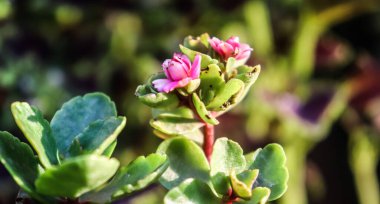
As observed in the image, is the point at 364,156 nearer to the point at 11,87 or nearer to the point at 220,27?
the point at 220,27

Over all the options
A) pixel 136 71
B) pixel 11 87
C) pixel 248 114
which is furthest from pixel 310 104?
pixel 11 87

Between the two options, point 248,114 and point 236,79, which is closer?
point 236,79

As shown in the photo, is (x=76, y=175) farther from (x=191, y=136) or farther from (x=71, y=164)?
(x=191, y=136)

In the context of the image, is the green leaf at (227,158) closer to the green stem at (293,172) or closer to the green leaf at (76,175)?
the green leaf at (76,175)

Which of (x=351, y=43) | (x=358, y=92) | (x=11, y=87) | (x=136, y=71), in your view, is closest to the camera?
(x=11, y=87)

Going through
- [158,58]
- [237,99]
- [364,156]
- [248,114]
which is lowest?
[364,156]

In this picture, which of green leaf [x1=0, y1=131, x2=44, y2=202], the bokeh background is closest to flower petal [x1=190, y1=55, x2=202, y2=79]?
green leaf [x1=0, y1=131, x2=44, y2=202]
